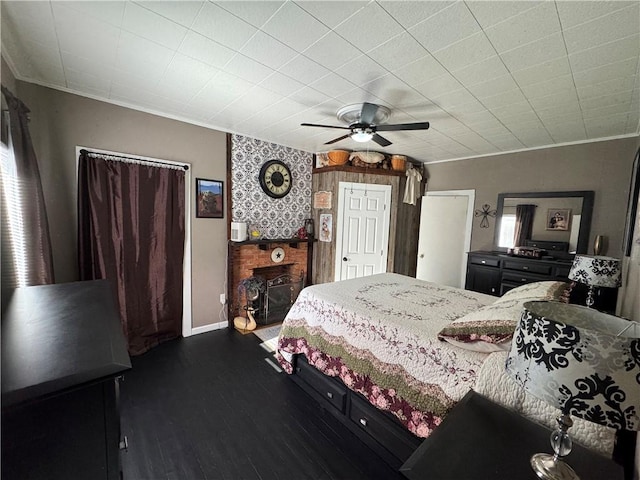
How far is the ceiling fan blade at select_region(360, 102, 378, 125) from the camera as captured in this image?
229cm

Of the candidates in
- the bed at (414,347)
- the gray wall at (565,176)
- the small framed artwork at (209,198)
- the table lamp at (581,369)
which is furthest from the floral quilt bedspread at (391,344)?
the gray wall at (565,176)

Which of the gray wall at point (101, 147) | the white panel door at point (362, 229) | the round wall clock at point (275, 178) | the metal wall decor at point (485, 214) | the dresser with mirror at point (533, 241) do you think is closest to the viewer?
the gray wall at point (101, 147)

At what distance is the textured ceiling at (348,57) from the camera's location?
4.30ft

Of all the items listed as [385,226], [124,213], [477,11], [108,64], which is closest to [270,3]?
[477,11]

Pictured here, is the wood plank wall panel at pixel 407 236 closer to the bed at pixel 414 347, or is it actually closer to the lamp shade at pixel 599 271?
the bed at pixel 414 347

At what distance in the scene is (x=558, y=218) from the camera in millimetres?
3191

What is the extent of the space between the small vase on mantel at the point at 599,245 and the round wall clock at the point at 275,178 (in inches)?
150

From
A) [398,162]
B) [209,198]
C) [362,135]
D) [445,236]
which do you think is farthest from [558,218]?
[209,198]

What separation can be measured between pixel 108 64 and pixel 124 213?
1.32 meters

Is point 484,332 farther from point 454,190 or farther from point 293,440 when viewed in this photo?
point 454,190

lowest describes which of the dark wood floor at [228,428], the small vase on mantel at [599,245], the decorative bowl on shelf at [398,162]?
the dark wood floor at [228,428]

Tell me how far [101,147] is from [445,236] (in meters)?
4.67

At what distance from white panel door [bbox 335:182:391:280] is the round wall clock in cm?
84

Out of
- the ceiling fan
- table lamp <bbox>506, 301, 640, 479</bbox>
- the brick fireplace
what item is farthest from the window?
table lamp <bbox>506, 301, 640, 479</bbox>
